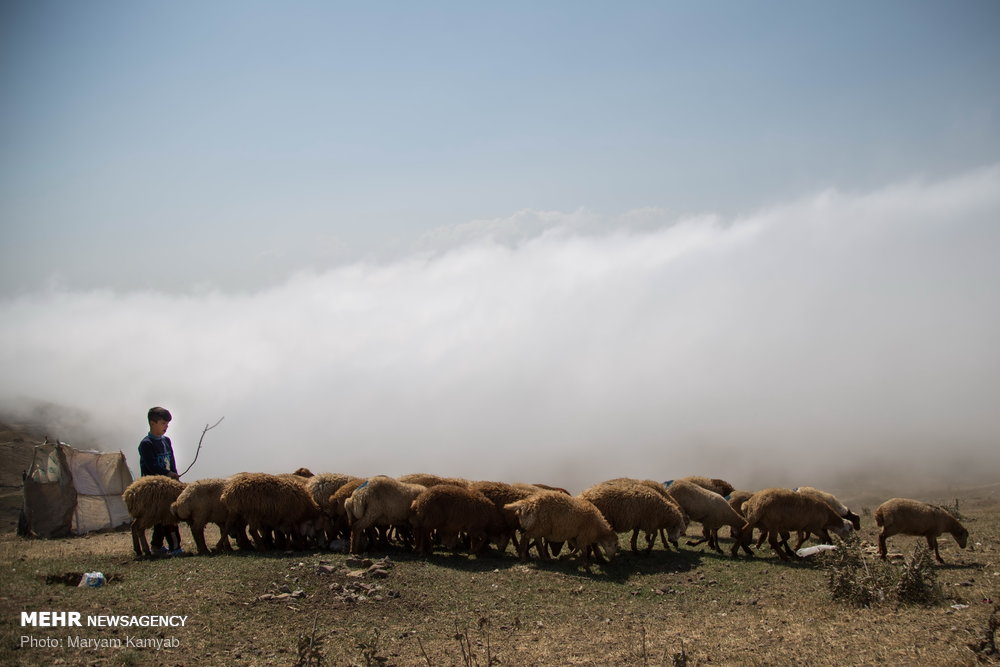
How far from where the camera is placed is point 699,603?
1072cm

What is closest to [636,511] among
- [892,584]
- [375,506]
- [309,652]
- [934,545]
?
[892,584]

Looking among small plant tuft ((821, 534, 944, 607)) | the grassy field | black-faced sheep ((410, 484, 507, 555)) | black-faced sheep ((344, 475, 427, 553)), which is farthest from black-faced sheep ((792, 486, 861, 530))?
black-faced sheep ((344, 475, 427, 553))

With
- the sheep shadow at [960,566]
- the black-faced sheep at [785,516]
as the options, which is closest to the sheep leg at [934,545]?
the sheep shadow at [960,566]

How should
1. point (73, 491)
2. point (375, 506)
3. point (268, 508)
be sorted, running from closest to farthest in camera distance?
point (268, 508)
point (375, 506)
point (73, 491)

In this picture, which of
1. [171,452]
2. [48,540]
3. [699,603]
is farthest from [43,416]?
[699,603]

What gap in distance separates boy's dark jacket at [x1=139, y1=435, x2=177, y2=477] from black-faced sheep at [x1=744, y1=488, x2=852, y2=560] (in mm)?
11868

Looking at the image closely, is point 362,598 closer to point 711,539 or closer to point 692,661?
point 692,661

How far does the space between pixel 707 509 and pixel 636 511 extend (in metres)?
2.47

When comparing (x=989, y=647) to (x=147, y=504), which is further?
(x=147, y=504)

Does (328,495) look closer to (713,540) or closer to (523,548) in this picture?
(523,548)

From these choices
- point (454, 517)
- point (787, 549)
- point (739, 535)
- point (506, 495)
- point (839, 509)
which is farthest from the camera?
point (839, 509)

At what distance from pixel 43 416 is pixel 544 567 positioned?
4253cm

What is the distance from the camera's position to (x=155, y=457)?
1393cm

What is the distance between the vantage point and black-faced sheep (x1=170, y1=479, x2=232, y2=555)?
1281 cm
